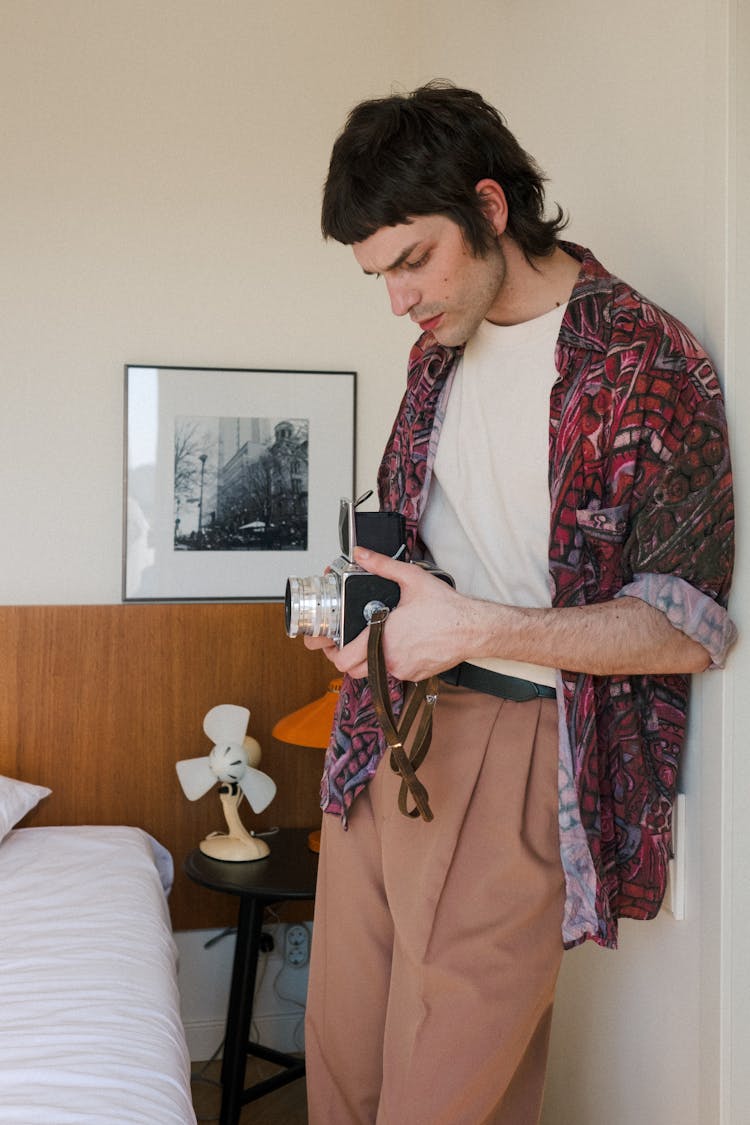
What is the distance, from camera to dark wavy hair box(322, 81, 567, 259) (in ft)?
3.83

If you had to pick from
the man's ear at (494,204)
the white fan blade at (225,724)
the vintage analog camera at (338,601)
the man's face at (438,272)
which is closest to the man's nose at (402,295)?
the man's face at (438,272)

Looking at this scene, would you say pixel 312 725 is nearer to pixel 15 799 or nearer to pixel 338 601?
pixel 15 799

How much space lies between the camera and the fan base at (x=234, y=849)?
2182mm

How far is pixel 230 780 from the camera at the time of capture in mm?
2217

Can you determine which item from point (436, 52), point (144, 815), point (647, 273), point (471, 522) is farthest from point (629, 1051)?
point (436, 52)

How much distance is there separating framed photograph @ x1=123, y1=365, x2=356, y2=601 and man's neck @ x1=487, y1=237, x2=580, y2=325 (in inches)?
49.7

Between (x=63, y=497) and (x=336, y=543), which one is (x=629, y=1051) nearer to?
(x=336, y=543)

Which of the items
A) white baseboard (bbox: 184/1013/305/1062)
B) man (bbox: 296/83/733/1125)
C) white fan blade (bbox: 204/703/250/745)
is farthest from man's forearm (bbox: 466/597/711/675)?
white baseboard (bbox: 184/1013/305/1062)

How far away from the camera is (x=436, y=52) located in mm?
2328

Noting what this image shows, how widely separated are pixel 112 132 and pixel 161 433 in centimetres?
67

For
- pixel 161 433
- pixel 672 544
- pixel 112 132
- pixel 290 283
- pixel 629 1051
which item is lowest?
pixel 629 1051

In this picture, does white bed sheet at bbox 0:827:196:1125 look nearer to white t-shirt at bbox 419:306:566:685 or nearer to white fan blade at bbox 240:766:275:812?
white fan blade at bbox 240:766:275:812

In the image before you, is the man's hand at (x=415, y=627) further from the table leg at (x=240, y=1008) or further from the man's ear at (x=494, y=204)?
the table leg at (x=240, y=1008)

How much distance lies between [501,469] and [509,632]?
24cm
